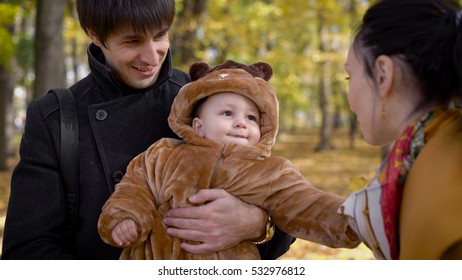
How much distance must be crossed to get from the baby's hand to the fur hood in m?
0.40

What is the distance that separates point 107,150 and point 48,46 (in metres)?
5.63

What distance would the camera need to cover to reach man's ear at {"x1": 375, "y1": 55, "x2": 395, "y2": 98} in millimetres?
1509

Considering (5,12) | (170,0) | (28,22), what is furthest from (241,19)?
(170,0)

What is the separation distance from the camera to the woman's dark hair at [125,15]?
2.04m

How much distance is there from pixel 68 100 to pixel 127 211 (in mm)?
564

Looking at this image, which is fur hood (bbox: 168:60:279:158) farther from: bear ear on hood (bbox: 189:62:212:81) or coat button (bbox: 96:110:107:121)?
coat button (bbox: 96:110:107:121)

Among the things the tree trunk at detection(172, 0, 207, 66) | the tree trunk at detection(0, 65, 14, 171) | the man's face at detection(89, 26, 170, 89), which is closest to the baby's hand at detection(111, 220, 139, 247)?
the man's face at detection(89, 26, 170, 89)

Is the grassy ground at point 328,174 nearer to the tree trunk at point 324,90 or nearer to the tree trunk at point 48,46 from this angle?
the tree trunk at point 324,90

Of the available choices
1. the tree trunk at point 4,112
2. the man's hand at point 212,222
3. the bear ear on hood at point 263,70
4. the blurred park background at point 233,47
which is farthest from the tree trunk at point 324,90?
the man's hand at point 212,222

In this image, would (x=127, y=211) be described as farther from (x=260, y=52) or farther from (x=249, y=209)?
(x=260, y=52)

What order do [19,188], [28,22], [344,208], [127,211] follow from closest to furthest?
[344,208], [127,211], [19,188], [28,22]

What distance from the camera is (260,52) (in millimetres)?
21234

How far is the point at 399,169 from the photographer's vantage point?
4.87ft

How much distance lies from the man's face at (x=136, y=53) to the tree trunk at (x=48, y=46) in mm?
5327
